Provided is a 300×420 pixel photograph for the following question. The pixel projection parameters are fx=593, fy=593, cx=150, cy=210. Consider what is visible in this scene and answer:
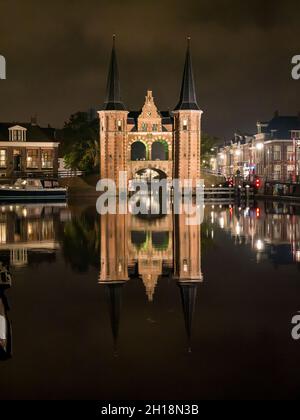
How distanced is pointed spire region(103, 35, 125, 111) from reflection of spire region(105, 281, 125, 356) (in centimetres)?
6453

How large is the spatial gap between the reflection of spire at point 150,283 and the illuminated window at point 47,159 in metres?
64.4

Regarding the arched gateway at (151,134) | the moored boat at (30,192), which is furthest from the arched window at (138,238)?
the arched gateway at (151,134)

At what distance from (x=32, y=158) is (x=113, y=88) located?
13840 millimetres

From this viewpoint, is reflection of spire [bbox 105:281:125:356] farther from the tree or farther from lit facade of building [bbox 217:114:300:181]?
the tree

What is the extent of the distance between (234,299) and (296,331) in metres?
2.79

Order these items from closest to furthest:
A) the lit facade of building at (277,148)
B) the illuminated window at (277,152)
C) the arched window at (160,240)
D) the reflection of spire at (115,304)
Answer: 1. the reflection of spire at (115,304)
2. the arched window at (160,240)
3. the lit facade of building at (277,148)
4. the illuminated window at (277,152)

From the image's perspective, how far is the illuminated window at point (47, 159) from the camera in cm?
7744

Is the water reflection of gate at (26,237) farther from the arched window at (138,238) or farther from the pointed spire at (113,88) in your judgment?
the pointed spire at (113,88)

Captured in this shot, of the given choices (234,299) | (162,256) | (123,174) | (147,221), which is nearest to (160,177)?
(123,174)

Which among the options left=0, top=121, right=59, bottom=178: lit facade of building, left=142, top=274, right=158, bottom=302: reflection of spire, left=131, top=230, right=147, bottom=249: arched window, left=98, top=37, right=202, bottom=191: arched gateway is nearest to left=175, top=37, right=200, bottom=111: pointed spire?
left=98, top=37, right=202, bottom=191: arched gateway

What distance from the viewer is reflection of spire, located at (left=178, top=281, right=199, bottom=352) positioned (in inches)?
396

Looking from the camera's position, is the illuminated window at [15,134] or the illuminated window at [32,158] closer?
the illuminated window at [15,134]
